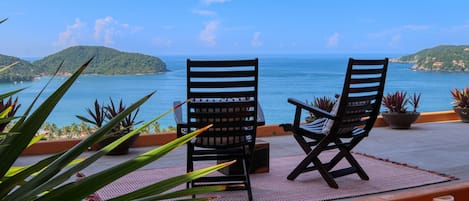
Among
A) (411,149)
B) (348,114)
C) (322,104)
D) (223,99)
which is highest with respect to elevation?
(223,99)

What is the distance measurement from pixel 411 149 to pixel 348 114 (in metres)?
2.00

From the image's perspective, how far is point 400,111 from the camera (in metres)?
7.20

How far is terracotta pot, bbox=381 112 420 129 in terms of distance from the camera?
23.3ft

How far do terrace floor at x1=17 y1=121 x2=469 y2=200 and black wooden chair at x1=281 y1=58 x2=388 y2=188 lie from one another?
96 cm

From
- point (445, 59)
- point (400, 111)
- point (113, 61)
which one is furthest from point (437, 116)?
point (113, 61)

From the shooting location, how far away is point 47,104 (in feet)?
2.19

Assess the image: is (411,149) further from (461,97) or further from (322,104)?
(461,97)

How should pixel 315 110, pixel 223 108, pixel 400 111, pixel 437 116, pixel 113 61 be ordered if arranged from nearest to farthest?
pixel 223 108, pixel 315 110, pixel 400 111, pixel 437 116, pixel 113 61

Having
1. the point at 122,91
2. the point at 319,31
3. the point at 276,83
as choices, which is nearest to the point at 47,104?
the point at 122,91

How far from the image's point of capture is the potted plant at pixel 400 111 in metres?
7.12

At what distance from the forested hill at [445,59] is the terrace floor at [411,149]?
5939 millimetres

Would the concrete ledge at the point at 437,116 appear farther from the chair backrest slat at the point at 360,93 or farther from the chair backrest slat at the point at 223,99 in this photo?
the chair backrest slat at the point at 223,99

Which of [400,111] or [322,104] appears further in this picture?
[400,111]

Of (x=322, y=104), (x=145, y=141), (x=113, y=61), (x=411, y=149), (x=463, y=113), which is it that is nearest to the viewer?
(x=411, y=149)
